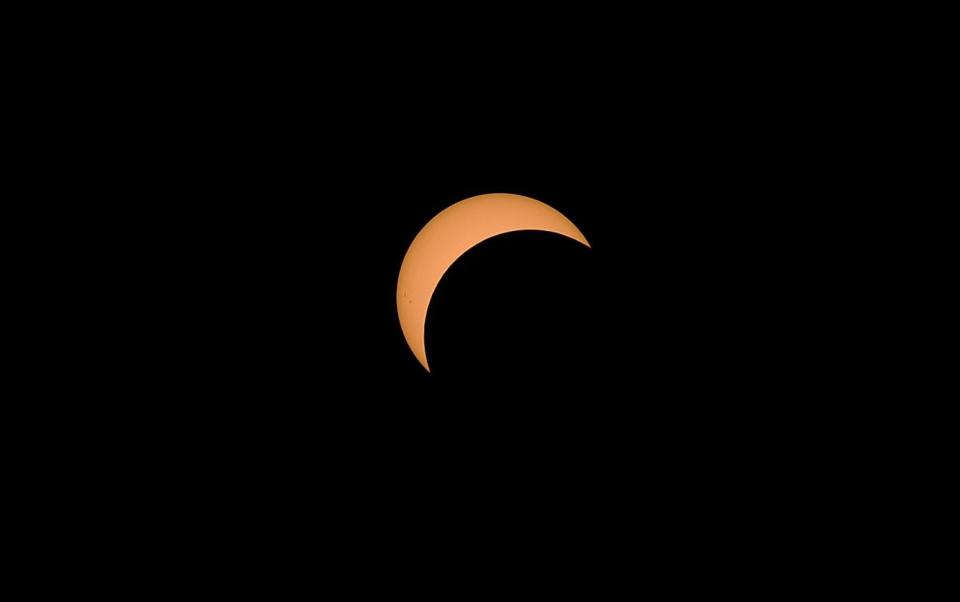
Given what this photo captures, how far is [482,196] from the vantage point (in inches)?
54.0

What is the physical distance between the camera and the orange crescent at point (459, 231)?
52.0 inches

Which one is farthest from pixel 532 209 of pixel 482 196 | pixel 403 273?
pixel 403 273

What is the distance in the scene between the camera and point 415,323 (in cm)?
138

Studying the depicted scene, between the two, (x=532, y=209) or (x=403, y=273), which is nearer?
(x=532, y=209)

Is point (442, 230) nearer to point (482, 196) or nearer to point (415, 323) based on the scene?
point (482, 196)

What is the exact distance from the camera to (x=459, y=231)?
1.33 metres

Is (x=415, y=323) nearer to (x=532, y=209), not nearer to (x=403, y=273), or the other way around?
(x=403, y=273)

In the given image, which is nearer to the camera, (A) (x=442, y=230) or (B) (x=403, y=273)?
(A) (x=442, y=230)

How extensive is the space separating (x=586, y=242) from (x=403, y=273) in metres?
0.46

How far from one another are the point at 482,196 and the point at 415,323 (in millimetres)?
340

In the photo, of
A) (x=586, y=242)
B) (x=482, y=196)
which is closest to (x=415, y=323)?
(x=482, y=196)

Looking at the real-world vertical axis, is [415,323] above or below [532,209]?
below

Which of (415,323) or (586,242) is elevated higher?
(586,242)

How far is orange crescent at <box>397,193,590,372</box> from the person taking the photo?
52.0 inches
